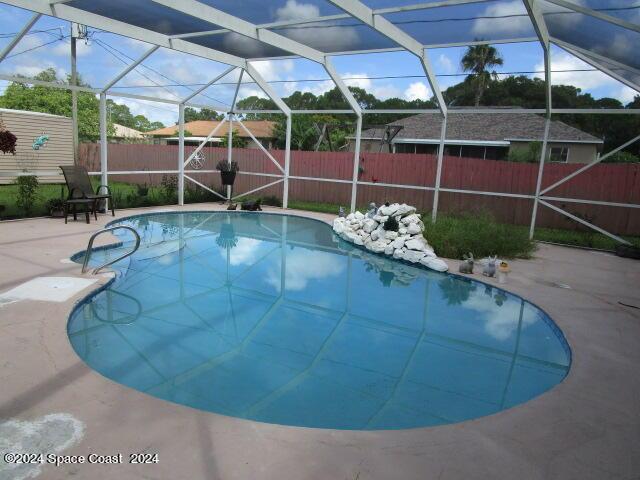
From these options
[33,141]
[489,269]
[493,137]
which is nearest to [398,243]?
[489,269]

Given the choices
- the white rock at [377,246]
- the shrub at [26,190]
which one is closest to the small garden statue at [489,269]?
the white rock at [377,246]

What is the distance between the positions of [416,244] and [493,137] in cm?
1421

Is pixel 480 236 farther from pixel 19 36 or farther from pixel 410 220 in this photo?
pixel 19 36

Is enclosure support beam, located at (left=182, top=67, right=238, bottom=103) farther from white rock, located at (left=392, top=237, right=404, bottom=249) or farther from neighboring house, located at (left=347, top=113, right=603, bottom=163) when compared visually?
neighboring house, located at (left=347, top=113, right=603, bottom=163)

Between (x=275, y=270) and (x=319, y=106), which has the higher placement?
(x=319, y=106)

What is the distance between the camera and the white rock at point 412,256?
302 inches

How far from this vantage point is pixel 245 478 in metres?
2.15

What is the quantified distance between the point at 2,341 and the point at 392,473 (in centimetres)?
311

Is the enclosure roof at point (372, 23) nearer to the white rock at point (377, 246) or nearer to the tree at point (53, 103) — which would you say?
the white rock at point (377, 246)

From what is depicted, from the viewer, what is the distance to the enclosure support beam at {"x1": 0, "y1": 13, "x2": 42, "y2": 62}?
6993mm

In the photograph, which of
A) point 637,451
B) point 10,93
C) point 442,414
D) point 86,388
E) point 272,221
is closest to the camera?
point 637,451

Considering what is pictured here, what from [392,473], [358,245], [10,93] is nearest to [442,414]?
[392,473]

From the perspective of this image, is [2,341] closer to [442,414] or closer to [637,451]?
[442,414]

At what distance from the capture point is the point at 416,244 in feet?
25.8
